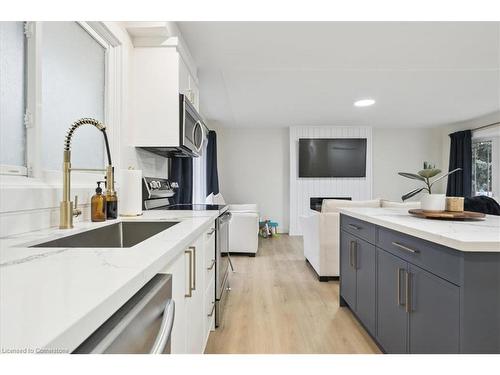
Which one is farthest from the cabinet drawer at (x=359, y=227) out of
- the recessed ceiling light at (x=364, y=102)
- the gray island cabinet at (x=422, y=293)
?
the recessed ceiling light at (x=364, y=102)

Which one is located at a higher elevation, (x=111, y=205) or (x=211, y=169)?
(x=211, y=169)

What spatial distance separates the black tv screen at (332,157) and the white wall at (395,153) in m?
0.55

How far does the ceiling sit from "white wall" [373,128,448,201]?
130 centimetres

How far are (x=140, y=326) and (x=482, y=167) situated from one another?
7.03 meters

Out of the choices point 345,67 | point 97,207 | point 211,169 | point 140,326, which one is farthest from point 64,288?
point 211,169

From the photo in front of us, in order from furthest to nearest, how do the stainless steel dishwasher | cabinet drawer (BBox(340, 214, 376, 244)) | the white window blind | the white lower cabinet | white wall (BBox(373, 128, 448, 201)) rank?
white wall (BBox(373, 128, 448, 201))
cabinet drawer (BBox(340, 214, 376, 244))
the white window blind
the white lower cabinet
the stainless steel dishwasher

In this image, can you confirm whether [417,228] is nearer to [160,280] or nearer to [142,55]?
[160,280]

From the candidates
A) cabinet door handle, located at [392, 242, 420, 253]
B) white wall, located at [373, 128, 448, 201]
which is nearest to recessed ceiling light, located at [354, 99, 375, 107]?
white wall, located at [373, 128, 448, 201]

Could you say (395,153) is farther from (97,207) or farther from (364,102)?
A: (97,207)

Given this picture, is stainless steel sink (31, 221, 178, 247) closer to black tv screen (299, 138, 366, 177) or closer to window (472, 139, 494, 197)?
black tv screen (299, 138, 366, 177)

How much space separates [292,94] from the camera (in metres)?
4.07

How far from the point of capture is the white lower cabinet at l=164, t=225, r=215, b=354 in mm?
935

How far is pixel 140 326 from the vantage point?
0.58m

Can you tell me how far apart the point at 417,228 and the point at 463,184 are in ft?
18.7
